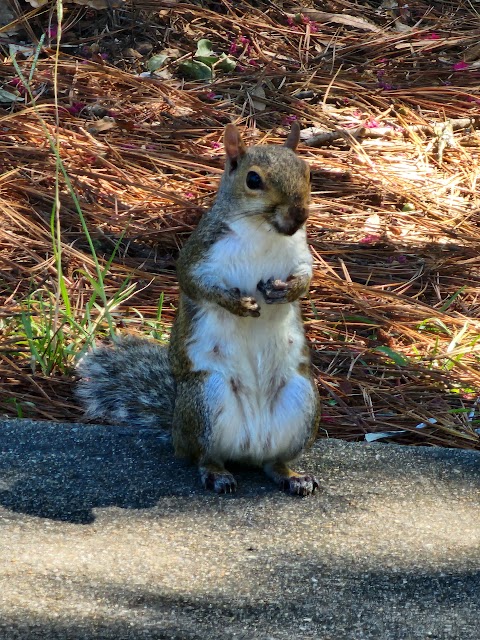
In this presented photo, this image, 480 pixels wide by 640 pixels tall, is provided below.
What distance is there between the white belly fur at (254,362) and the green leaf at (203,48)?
3.25 m

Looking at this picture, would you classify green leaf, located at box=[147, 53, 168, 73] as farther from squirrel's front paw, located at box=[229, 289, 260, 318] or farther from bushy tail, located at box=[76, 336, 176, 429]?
squirrel's front paw, located at box=[229, 289, 260, 318]

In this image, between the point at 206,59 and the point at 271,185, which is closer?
the point at 271,185

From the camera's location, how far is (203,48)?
6.07m

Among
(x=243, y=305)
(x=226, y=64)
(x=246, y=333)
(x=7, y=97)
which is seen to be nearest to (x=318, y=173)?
(x=226, y=64)

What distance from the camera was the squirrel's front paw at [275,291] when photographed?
3.00 meters

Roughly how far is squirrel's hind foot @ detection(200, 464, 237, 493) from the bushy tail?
15.3 inches

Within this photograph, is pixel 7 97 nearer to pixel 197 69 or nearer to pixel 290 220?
pixel 197 69

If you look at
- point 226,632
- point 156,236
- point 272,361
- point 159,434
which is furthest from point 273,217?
point 156,236

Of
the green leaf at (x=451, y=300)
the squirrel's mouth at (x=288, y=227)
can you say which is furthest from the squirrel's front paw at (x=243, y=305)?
the green leaf at (x=451, y=300)

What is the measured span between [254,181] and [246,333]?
461mm

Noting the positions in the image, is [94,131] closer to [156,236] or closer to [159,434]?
[156,236]

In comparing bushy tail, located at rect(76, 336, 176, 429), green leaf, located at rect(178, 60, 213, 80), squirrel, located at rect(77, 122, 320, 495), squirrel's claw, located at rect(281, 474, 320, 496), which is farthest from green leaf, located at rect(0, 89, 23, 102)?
squirrel's claw, located at rect(281, 474, 320, 496)

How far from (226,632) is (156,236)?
2679mm

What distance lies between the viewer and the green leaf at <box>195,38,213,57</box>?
6.05 metres
